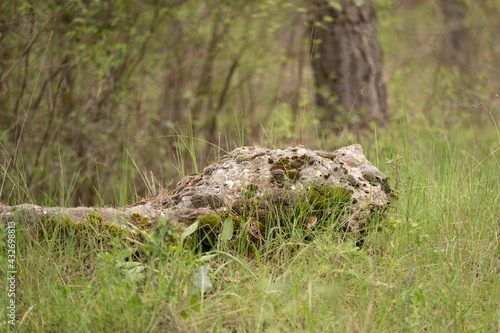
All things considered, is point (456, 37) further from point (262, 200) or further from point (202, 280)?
point (202, 280)

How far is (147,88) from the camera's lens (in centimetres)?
721

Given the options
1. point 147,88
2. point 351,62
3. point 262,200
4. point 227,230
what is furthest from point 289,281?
point 147,88

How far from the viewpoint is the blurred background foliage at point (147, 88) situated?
5.33 metres

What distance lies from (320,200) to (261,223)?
404mm

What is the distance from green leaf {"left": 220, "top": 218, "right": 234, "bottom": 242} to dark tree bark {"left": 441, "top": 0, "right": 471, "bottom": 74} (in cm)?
1012

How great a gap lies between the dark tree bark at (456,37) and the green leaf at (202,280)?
415 inches

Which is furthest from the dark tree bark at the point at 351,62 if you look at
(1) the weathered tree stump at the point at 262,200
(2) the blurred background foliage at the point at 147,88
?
(1) the weathered tree stump at the point at 262,200

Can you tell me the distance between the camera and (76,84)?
6.23 metres

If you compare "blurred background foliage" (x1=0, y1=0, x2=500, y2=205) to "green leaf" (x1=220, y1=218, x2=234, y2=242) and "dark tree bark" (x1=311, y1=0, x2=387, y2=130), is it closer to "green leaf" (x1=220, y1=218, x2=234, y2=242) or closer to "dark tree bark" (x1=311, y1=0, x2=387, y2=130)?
"dark tree bark" (x1=311, y1=0, x2=387, y2=130)

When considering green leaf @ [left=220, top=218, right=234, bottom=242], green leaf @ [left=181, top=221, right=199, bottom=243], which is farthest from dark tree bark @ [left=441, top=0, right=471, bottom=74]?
green leaf @ [left=181, top=221, right=199, bottom=243]

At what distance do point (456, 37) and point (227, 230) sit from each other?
1239 cm

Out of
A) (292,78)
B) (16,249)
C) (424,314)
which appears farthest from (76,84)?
(424,314)

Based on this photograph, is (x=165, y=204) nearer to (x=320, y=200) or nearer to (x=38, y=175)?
(x=320, y=200)

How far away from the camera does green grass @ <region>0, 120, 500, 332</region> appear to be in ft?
7.22
